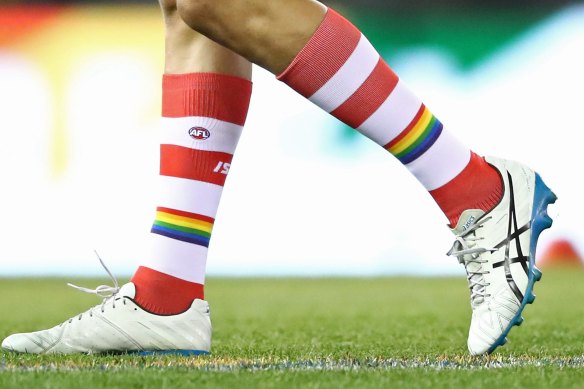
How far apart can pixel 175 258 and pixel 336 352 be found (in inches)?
13.2

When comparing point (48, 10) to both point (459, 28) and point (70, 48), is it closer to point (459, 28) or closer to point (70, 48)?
point (70, 48)

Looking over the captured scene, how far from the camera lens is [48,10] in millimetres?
7516

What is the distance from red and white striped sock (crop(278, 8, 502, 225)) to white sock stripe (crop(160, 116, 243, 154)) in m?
0.28

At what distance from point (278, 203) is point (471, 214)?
5.28 meters

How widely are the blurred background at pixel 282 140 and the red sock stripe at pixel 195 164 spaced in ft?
15.7

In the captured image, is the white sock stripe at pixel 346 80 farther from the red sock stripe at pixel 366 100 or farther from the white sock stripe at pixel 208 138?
the white sock stripe at pixel 208 138

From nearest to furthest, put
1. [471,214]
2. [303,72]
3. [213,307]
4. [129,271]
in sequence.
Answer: [303,72]
[471,214]
[213,307]
[129,271]

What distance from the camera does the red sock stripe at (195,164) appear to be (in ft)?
5.32

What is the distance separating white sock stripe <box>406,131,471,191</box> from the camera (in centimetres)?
147

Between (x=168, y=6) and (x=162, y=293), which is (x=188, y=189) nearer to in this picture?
(x=162, y=293)

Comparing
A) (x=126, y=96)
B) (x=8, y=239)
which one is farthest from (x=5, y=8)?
(x=8, y=239)

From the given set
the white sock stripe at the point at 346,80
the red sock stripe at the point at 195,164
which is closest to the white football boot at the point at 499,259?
the white sock stripe at the point at 346,80

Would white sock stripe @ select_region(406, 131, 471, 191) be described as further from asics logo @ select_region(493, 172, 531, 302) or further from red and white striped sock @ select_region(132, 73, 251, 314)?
red and white striped sock @ select_region(132, 73, 251, 314)

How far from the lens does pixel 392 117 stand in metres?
1.42
